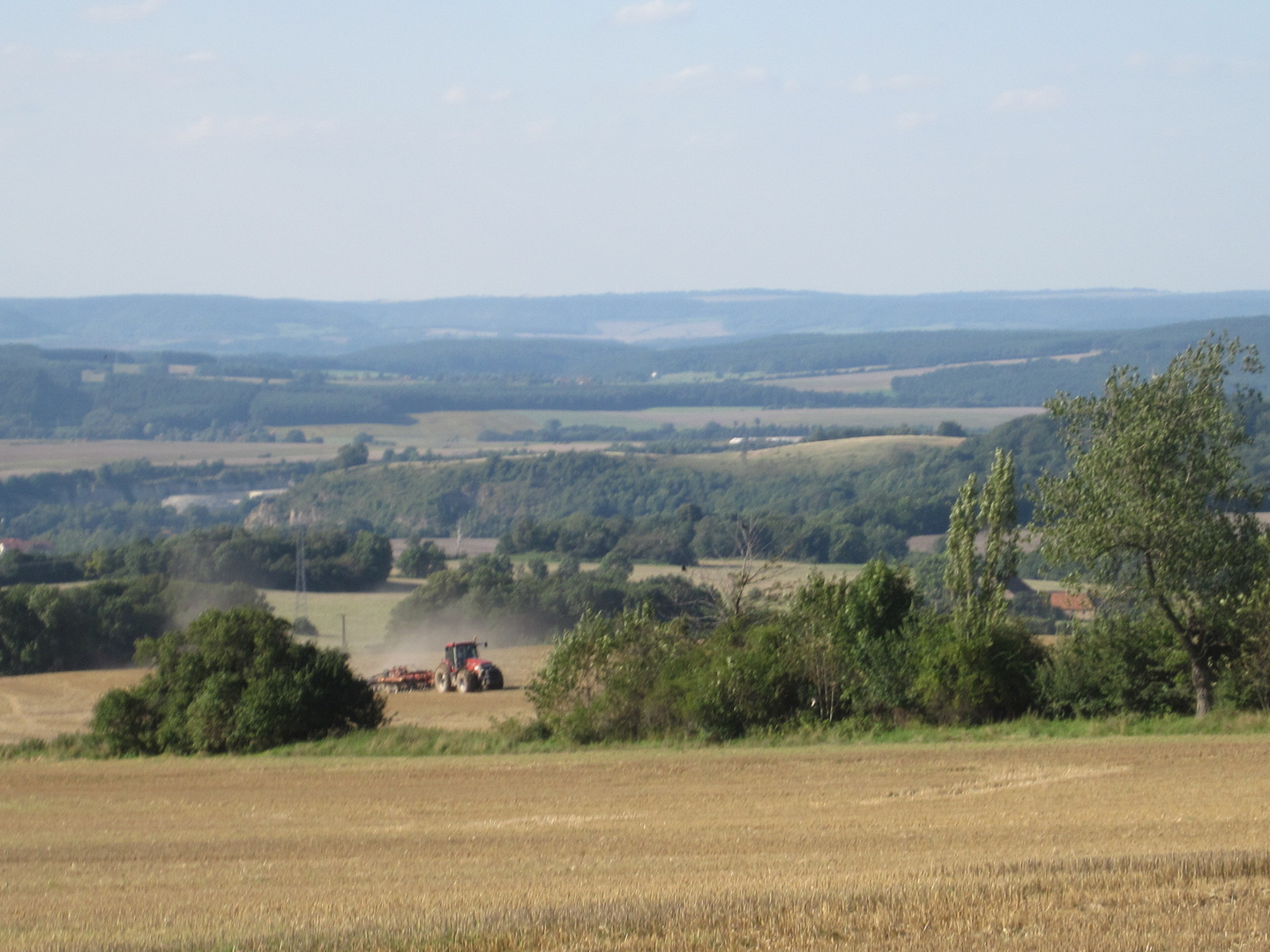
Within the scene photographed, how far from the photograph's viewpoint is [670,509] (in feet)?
486

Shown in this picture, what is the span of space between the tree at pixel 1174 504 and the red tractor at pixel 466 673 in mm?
25638

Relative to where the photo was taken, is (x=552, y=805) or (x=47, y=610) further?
(x=47, y=610)

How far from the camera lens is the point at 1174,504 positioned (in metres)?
27.0

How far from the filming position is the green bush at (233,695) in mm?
30859

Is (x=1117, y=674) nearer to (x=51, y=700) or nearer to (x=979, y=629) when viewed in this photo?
(x=979, y=629)

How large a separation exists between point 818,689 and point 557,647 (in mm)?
6191

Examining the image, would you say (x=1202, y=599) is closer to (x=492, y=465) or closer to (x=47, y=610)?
(x=47, y=610)

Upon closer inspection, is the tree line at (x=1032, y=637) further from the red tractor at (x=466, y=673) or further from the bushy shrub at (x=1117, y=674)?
the red tractor at (x=466, y=673)

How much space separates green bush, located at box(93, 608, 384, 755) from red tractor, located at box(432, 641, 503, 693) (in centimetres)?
1604

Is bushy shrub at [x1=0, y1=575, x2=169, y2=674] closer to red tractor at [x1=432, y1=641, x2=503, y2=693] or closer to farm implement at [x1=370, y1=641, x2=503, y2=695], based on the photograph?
farm implement at [x1=370, y1=641, x2=503, y2=695]

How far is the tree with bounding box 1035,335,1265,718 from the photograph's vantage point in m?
27.2

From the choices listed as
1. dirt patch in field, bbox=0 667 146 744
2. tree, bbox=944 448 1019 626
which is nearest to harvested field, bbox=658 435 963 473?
dirt patch in field, bbox=0 667 146 744

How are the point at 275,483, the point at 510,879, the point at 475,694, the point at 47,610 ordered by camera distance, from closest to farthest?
1. the point at 510,879
2. the point at 475,694
3. the point at 47,610
4. the point at 275,483

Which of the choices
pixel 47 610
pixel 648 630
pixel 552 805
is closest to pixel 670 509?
pixel 47 610
